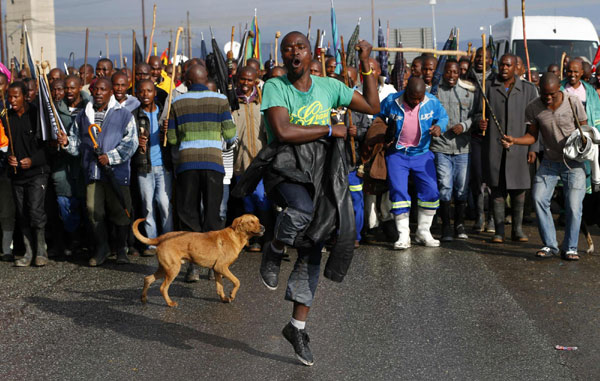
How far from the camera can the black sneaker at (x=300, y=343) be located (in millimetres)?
5402

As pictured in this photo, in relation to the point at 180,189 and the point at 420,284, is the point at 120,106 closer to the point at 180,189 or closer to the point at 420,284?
the point at 180,189

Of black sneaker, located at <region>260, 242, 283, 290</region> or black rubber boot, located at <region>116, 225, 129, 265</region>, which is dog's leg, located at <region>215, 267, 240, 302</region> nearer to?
black sneaker, located at <region>260, 242, 283, 290</region>

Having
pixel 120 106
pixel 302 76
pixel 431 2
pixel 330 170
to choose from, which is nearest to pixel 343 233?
pixel 330 170

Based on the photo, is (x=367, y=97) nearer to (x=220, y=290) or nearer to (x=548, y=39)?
(x=220, y=290)

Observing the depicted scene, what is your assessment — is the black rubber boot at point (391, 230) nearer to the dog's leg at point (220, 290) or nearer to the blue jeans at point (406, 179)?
the blue jeans at point (406, 179)

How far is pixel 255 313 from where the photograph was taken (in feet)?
22.4

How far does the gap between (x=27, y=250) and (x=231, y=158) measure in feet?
7.92

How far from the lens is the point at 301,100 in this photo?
5.45 metres

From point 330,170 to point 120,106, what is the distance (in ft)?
13.6

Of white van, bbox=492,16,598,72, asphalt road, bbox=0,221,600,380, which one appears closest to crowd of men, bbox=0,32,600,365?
asphalt road, bbox=0,221,600,380

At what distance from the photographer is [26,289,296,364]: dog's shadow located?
5.99 m

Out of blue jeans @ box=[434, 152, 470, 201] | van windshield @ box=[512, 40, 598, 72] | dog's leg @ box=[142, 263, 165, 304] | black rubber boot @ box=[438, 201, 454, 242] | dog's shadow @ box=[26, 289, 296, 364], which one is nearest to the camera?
dog's shadow @ box=[26, 289, 296, 364]

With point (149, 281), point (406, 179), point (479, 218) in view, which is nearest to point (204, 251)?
point (149, 281)

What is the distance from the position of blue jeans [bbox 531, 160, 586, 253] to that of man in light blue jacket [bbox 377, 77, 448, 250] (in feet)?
3.92
